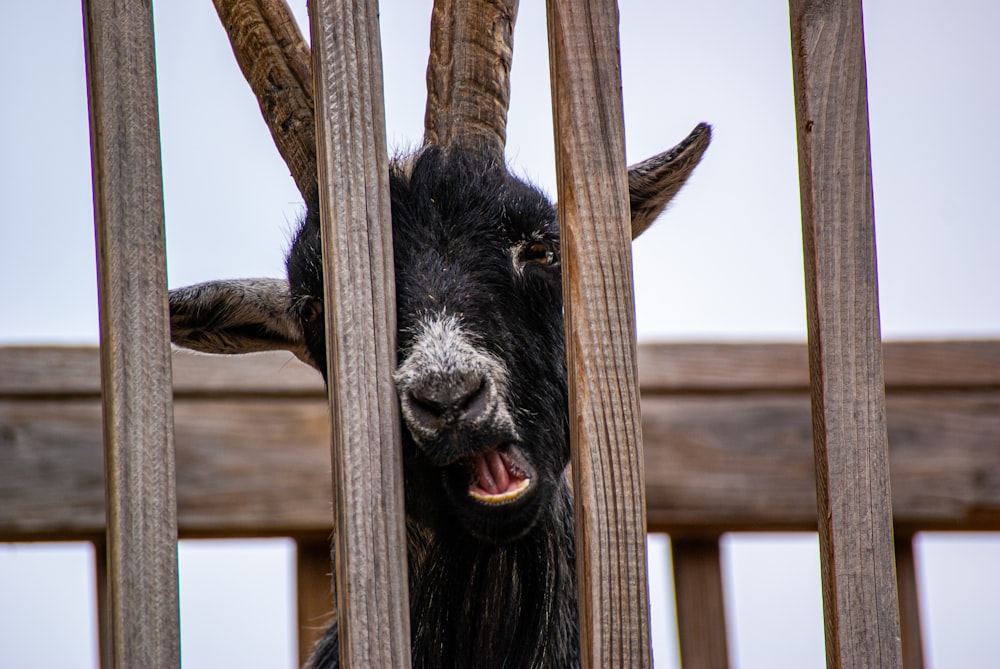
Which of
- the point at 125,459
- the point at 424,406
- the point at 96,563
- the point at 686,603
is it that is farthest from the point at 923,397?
the point at 125,459

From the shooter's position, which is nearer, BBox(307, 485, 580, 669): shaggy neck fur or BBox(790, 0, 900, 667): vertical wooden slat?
BBox(790, 0, 900, 667): vertical wooden slat

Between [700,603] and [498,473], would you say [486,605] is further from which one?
[700,603]

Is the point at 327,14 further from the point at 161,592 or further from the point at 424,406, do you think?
the point at 161,592

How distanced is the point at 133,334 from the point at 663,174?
197 centimetres

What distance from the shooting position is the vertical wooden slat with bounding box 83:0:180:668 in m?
2.00

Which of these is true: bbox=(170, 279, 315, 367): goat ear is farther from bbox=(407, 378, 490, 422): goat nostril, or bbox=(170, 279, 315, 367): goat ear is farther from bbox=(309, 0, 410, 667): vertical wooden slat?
bbox=(309, 0, 410, 667): vertical wooden slat

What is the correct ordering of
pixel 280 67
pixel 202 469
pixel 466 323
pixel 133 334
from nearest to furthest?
pixel 133 334
pixel 466 323
pixel 280 67
pixel 202 469

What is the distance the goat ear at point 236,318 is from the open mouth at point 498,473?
45.9 inches

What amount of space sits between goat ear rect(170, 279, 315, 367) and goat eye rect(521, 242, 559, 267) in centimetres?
85

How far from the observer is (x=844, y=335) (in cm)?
215

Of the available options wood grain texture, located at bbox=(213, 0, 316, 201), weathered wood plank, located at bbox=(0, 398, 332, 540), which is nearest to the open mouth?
wood grain texture, located at bbox=(213, 0, 316, 201)

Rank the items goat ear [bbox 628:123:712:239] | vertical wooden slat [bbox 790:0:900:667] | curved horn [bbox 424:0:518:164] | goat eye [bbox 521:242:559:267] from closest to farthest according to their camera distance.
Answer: vertical wooden slat [bbox 790:0:900:667], goat eye [bbox 521:242:559:267], goat ear [bbox 628:123:712:239], curved horn [bbox 424:0:518:164]

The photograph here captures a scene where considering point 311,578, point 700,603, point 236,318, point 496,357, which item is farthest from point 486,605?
point 700,603

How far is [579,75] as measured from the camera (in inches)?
84.0
